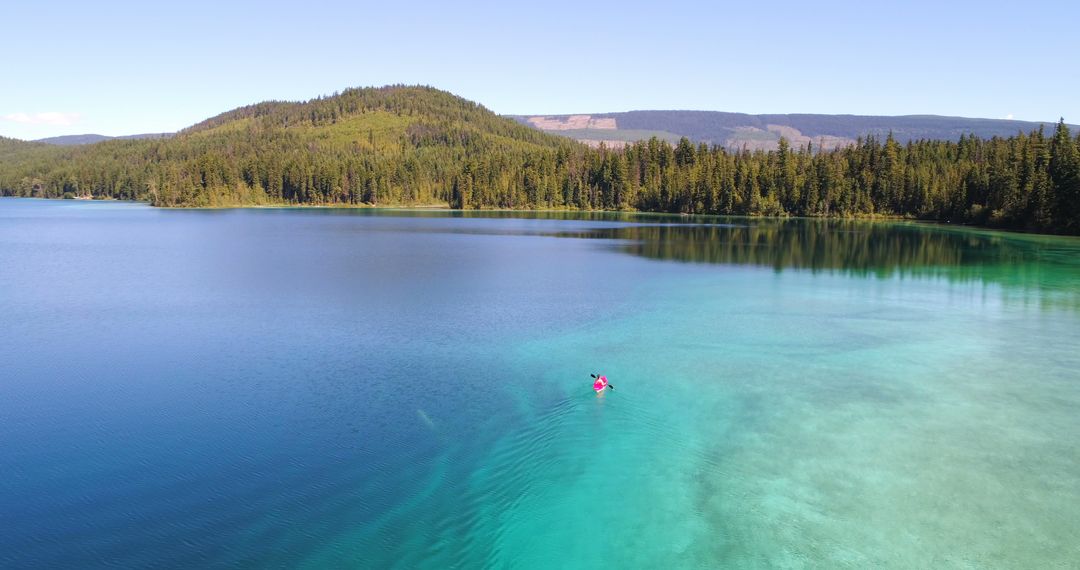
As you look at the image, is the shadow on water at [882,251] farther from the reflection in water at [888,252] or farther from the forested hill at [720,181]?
the forested hill at [720,181]

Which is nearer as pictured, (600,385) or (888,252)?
(600,385)

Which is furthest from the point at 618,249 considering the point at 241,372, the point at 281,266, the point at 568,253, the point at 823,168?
the point at 823,168

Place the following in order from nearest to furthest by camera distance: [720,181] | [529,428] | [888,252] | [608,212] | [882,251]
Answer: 1. [529,428]
2. [888,252]
3. [882,251]
4. [720,181]
5. [608,212]

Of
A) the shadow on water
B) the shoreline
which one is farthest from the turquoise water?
the shoreline

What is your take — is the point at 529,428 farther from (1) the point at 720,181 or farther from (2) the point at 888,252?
(1) the point at 720,181

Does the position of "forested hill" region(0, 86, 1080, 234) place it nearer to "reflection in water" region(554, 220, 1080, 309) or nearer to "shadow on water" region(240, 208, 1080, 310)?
"shadow on water" region(240, 208, 1080, 310)

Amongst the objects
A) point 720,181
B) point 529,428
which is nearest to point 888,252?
point 529,428
